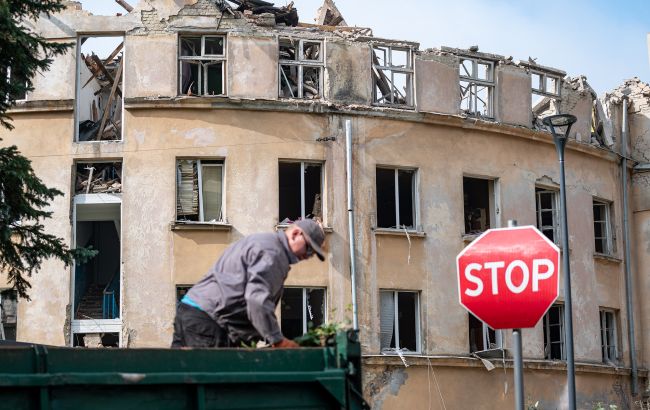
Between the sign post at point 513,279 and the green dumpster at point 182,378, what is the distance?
1564mm

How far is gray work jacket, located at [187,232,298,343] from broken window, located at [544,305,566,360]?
863 inches

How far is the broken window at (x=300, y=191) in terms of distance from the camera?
2800 centimetres

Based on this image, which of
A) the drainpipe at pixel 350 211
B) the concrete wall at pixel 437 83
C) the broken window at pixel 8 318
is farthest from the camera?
the concrete wall at pixel 437 83

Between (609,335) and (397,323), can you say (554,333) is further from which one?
(397,323)

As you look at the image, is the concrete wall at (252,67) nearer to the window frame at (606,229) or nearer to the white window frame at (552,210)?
the white window frame at (552,210)

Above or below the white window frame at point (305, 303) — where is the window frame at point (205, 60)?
above

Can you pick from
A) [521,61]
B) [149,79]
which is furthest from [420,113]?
[149,79]

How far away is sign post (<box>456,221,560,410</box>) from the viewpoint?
30.6ft

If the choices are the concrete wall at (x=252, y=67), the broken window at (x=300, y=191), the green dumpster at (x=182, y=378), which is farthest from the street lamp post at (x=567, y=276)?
the green dumpster at (x=182, y=378)

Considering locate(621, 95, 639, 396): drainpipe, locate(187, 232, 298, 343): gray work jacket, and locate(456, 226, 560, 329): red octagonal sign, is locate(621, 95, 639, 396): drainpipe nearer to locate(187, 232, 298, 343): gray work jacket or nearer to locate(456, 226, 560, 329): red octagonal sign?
locate(456, 226, 560, 329): red octagonal sign

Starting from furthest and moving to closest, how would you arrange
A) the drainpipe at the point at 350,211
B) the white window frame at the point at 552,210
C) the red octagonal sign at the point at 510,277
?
the white window frame at the point at 552,210 < the drainpipe at the point at 350,211 < the red octagonal sign at the point at 510,277

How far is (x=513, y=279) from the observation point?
944 centimetres

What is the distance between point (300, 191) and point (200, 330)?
1961cm

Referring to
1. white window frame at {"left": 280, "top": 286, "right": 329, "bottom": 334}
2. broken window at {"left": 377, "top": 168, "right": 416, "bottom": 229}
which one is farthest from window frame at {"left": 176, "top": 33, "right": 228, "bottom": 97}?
white window frame at {"left": 280, "top": 286, "right": 329, "bottom": 334}
